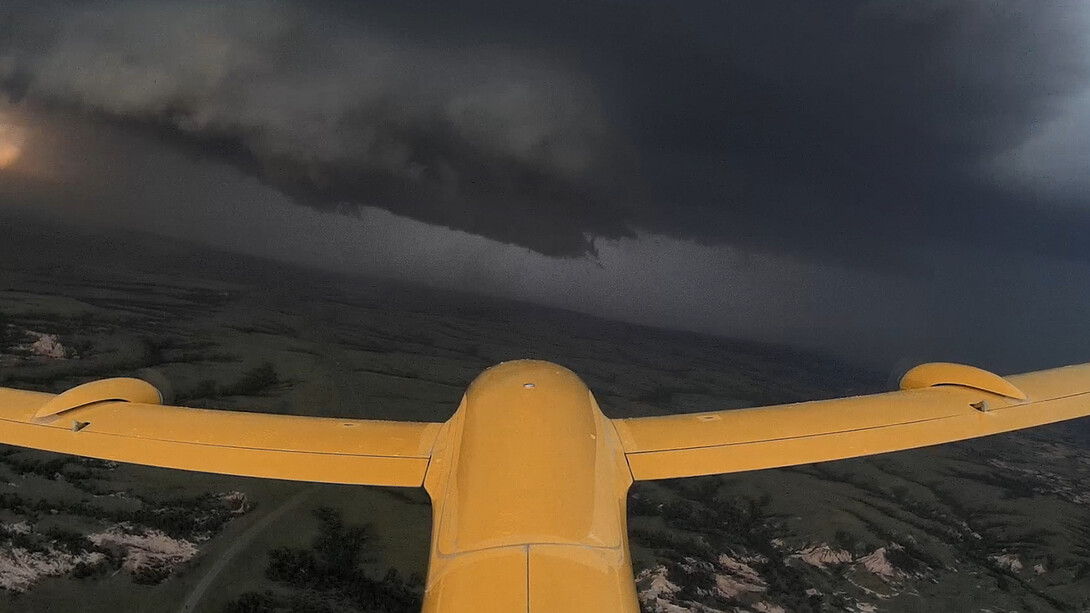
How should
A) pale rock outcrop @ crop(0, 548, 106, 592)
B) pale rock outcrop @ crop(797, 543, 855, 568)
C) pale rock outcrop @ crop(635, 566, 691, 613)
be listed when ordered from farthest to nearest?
pale rock outcrop @ crop(797, 543, 855, 568), pale rock outcrop @ crop(635, 566, 691, 613), pale rock outcrop @ crop(0, 548, 106, 592)

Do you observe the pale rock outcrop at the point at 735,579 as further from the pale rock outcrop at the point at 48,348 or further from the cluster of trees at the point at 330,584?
the pale rock outcrop at the point at 48,348

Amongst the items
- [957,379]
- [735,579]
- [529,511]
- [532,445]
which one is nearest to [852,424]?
[957,379]

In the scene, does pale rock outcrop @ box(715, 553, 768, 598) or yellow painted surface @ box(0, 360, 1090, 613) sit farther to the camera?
pale rock outcrop @ box(715, 553, 768, 598)

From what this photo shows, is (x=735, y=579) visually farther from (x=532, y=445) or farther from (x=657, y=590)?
(x=532, y=445)

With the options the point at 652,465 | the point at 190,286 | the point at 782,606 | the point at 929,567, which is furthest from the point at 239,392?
the point at 190,286

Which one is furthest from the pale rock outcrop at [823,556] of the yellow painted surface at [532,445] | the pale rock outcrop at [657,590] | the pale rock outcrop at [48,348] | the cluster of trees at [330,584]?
the pale rock outcrop at [48,348]

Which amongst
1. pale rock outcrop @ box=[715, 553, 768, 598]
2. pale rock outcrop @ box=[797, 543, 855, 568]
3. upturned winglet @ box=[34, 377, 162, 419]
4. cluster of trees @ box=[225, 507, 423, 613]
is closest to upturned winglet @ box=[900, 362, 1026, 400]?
upturned winglet @ box=[34, 377, 162, 419]

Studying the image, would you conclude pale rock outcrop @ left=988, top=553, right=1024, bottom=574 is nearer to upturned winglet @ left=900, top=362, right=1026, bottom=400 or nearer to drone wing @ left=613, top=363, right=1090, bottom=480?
drone wing @ left=613, top=363, right=1090, bottom=480

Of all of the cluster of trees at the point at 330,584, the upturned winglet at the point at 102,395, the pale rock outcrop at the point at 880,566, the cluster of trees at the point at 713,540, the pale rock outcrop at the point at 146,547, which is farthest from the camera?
the pale rock outcrop at the point at 880,566
